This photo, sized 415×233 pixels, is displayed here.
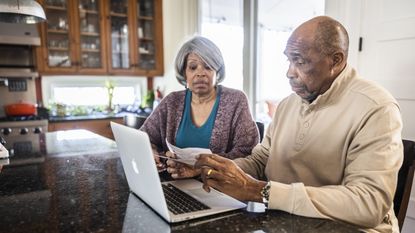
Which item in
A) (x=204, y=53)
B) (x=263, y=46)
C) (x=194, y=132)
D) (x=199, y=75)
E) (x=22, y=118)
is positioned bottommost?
(x=22, y=118)

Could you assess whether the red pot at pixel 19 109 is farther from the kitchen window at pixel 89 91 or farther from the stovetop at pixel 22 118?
the kitchen window at pixel 89 91

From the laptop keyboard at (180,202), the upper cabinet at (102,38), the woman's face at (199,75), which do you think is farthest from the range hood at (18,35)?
the laptop keyboard at (180,202)

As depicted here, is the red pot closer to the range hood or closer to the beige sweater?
the range hood

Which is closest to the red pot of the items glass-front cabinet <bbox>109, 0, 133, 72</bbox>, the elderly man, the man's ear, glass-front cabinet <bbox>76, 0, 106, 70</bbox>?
glass-front cabinet <bbox>76, 0, 106, 70</bbox>

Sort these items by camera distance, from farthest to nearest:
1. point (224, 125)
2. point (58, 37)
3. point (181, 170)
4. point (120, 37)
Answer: point (120, 37) → point (58, 37) → point (224, 125) → point (181, 170)

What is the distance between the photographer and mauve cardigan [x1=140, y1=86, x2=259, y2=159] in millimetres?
1462

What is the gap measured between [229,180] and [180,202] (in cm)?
14

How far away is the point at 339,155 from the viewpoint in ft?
3.12

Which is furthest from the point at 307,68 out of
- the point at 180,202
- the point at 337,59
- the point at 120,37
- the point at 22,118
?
the point at 120,37

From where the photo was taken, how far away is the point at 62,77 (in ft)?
11.7

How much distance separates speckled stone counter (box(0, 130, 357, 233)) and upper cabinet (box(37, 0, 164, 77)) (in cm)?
237

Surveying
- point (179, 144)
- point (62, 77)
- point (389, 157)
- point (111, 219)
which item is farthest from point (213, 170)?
point (62, 77)

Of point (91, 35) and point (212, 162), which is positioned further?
point (91, 35)

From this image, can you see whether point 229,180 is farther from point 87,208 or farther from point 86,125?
point 86,125
